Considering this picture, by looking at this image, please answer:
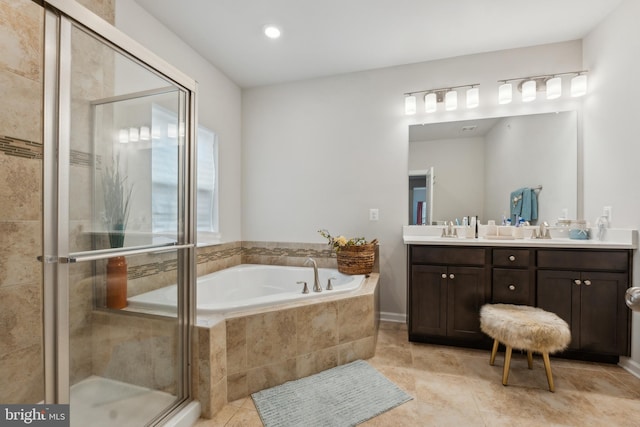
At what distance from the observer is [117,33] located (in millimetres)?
1103

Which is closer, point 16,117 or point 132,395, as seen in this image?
point 16,117

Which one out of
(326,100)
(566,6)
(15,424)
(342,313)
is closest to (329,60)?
(326,100)

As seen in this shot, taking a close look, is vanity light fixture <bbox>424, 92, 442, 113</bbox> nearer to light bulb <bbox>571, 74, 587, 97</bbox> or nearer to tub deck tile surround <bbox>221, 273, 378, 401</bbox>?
light bulb <bbox>571, 74, 587, 97</bbox>

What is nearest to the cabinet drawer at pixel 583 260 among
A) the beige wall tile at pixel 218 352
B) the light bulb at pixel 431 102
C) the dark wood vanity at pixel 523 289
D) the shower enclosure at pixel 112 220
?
the dark wood vanity at pixel 523 289

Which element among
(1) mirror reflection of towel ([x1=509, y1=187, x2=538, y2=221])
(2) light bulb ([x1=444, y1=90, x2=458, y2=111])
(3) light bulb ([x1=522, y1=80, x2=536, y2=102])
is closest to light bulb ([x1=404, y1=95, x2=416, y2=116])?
(2) light bulb ([x1=444, y1=90, x2=458, y2=111])

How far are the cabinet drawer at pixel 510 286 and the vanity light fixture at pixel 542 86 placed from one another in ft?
4.90

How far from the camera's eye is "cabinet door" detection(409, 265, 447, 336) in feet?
7.30

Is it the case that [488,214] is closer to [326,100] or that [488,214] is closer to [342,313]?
[342,313]

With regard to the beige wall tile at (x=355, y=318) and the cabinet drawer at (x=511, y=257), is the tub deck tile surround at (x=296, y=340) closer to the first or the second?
the beige wall tile at (x=355, y=318)

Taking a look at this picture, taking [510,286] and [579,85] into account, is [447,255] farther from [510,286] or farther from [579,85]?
[579,85]

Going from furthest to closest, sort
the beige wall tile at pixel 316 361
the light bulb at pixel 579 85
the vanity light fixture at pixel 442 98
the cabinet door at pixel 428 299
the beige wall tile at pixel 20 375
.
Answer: the vanity light fixture at pixel 442 98
the light bulb at pixel 579 85
the cabinet door at pixel 428 299
the beige wall tile at pixel 316 361
the beige wall tile at pixel 20 375

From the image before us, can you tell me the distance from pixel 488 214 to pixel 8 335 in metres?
3.23

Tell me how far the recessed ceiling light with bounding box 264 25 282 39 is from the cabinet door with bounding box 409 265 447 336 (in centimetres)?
218

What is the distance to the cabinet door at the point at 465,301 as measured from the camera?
2.16 metres
